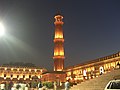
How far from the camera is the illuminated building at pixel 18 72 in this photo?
133637 millimetres

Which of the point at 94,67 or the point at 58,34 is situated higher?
the point at 58,34

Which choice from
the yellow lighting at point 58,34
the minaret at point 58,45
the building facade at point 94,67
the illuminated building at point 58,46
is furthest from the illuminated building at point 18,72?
the building facade at point 94,67

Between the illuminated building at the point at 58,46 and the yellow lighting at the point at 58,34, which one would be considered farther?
the yellow lighting at the point at 58,34

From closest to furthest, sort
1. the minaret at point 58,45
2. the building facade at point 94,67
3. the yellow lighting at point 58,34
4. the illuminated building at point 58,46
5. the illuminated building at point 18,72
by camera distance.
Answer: the building facade at point 94,67, the illuminated building at point 58,46, the minaret at point 58,45, the yellow lighting at point 58,34, the illuminated building at point 18,72

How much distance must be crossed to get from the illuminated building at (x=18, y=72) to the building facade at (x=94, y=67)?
1031 inches

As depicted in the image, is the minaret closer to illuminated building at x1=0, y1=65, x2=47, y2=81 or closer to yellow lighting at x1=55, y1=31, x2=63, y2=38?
yellow lighting at x1=55, y1=31, x2=63, y2=38

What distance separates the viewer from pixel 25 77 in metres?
143

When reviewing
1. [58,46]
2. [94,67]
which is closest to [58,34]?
[58,46]

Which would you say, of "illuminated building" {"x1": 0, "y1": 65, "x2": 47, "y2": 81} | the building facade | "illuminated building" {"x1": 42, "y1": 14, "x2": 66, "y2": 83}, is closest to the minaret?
"illuminated building" {"x1": 42, "y1": 14, "x2": 66, "y2": 83}

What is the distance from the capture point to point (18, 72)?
139000 mm

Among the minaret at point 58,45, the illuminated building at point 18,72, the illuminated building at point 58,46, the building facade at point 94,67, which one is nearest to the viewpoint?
the building facade at point 94,67

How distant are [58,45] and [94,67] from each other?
1238 inches

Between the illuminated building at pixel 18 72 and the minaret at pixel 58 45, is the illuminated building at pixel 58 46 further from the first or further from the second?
the illuminated building at pixel 18 72

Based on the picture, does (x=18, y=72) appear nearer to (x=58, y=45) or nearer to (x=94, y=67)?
(x=58, y=45)
